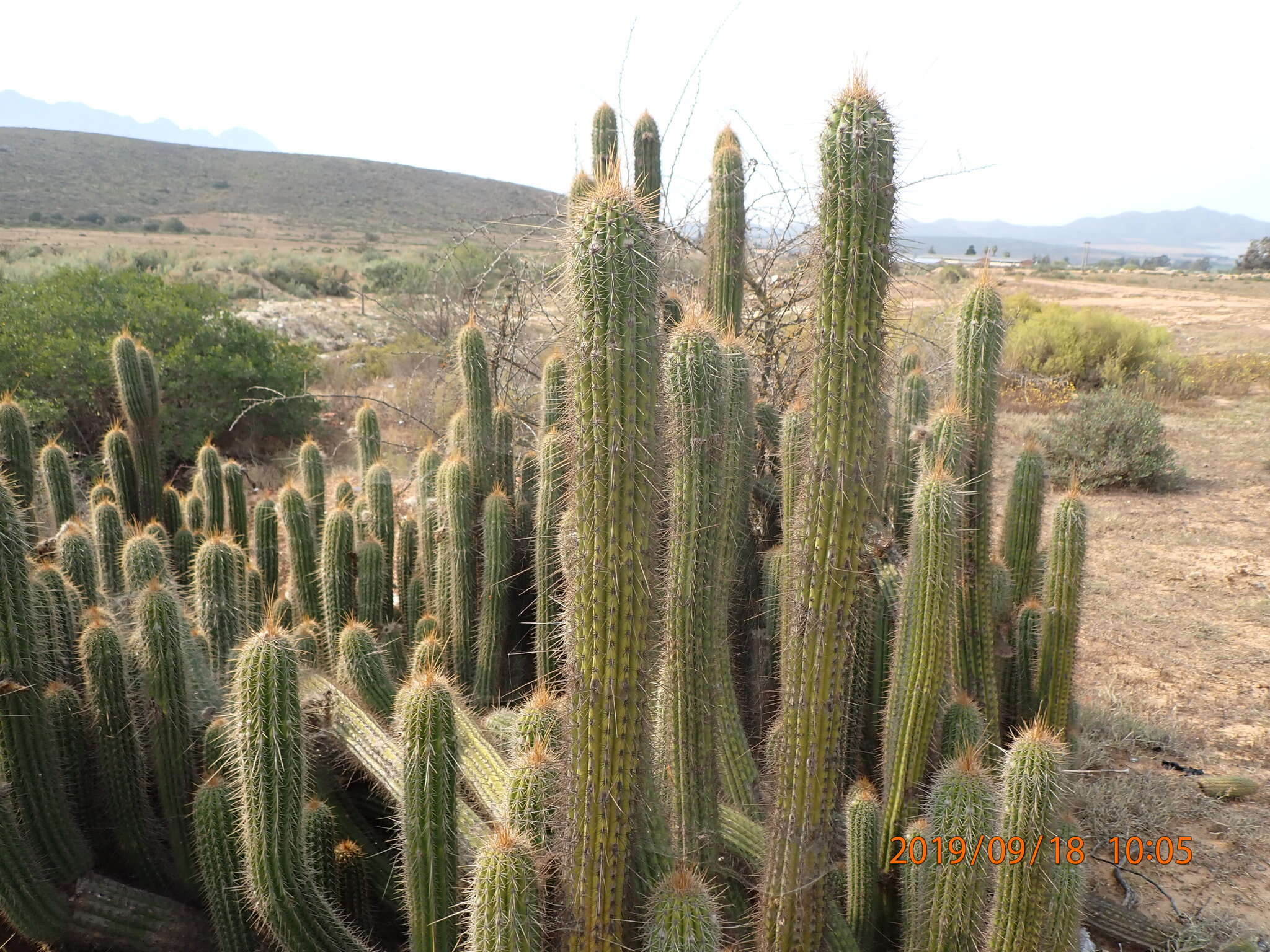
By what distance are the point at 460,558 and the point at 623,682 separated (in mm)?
2560

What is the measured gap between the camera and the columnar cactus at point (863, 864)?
9.97 ft

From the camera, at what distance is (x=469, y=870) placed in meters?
2.72

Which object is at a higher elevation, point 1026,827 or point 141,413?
point 141,413

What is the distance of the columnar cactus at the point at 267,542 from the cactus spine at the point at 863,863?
3989 mm

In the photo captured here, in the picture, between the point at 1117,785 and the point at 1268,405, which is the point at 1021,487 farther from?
the point at 1268,405

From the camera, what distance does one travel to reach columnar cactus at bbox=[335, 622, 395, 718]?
3859 mm

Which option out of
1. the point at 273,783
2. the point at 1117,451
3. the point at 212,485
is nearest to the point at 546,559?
the point at 273,783

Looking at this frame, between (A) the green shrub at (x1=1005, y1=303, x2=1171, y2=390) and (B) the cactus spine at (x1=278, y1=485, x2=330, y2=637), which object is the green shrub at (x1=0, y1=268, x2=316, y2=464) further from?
(A) the green shrub at (x1=1005, y1=303, x2=1171, y2=390)

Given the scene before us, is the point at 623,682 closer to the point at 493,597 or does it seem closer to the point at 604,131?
the point at 493,597

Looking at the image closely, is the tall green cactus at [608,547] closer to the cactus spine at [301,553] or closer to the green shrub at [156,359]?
the cactus spine at [301,553]

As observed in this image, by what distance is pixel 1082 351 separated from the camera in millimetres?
15055

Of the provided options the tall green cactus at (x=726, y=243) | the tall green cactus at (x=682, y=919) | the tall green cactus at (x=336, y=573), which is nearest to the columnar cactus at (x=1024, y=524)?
the tall green cactus at (x=726, y=243)

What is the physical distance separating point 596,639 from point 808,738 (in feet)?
2.75

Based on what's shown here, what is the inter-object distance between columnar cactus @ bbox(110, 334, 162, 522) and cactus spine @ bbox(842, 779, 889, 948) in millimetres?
4937
